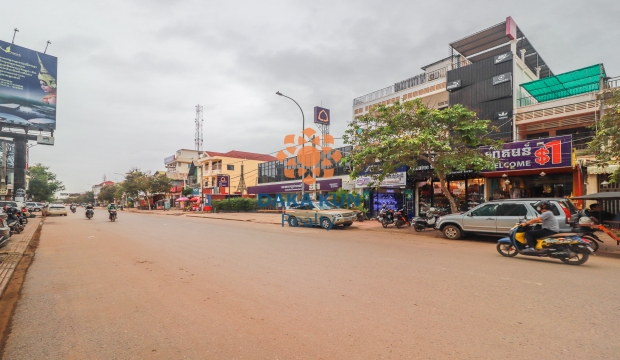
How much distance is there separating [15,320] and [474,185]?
19.3 metres

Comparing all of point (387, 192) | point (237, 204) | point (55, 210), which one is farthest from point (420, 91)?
point (55, 210)

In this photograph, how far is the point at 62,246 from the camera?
1145cm

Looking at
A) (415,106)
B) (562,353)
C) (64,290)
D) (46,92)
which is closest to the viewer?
(562,353)

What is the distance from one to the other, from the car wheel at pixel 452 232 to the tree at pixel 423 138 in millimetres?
2398

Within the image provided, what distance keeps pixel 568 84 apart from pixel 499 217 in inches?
626

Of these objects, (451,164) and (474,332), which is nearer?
(474,332)

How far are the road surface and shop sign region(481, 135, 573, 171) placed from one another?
28.5 ft

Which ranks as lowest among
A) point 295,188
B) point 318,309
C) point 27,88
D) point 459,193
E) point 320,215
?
point 318,309

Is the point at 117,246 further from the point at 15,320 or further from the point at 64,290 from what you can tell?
the point at 15,320

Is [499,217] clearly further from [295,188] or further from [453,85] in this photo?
[295,188]

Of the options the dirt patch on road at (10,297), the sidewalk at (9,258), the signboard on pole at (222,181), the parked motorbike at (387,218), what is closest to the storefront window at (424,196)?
the parked motorbike at (387,218)

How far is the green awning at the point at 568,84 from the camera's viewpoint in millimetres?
19844

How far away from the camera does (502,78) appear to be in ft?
71.5

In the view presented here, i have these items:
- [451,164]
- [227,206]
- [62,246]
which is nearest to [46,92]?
[227,206]
